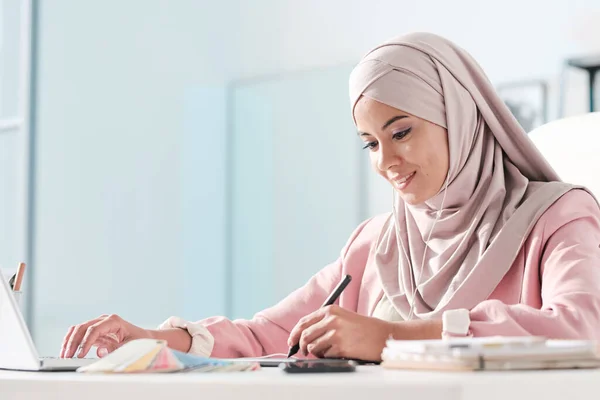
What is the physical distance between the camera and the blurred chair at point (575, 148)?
5.80ft

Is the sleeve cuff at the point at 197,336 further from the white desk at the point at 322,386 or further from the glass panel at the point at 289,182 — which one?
the glass panel at the point at 289,182

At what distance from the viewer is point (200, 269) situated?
4504mm

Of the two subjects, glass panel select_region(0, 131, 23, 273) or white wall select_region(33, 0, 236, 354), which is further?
white wall select_region(33, 0, 236, 354)

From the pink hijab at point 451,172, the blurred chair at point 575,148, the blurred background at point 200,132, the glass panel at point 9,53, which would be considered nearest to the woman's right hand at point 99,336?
the pink hijab at point 451,172

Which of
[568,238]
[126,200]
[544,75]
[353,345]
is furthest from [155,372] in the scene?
[126,200]

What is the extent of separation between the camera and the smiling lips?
1.55 metres

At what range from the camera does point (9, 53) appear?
12.4ft

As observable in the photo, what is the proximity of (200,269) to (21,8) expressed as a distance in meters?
1.56

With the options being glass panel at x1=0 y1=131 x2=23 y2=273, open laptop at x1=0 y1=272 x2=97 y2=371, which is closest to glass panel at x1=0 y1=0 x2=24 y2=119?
glass panel at x1=0 y1=131 x2=23 y2=273

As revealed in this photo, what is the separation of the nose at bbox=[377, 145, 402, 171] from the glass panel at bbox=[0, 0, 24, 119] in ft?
8.82

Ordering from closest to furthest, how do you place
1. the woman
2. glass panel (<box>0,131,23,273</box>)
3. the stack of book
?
the stack of book < the woman < glass panel (<box>0,131,23,273</box>)

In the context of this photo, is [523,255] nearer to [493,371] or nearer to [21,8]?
[493,371]

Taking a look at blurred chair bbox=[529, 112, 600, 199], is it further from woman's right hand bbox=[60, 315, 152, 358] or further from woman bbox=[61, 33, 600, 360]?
woman's right hand bbox=[60, 315, 152, 358]

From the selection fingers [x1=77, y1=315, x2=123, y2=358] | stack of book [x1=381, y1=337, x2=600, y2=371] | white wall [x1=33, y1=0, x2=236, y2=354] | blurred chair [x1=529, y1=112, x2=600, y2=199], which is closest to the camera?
stack of book [x1=381, y1=337, x2=600, y2=371]
